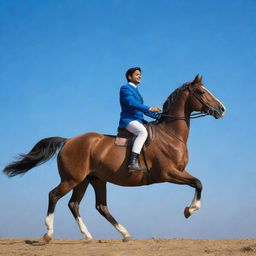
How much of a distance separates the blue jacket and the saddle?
0.15m

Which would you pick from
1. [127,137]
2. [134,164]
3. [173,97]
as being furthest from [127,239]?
[173,97]

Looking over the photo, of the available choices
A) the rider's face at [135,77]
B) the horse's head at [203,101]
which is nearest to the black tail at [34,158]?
the rider's face at [135,77]

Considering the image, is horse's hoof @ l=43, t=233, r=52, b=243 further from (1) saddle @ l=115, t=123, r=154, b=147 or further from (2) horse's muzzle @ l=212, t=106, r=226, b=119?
(2) horse's muzzle @ l=212, t=106, r=226, b=119

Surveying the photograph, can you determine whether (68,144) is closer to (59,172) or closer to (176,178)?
Answer: (59,172)

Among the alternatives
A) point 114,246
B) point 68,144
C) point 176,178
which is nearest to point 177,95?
point 176,178

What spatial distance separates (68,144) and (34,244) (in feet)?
7.52

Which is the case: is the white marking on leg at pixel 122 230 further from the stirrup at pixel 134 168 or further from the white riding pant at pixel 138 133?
the white riding pant at pixel 138 133

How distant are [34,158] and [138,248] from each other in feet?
12.2

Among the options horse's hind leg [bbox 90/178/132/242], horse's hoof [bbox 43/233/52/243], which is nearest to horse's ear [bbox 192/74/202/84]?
horse's hind leg [bbox 90/178/132/242]

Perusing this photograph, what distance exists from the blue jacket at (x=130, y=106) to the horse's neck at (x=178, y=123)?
438 mm

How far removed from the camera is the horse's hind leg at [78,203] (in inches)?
375

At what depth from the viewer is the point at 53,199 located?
9312 millimetres

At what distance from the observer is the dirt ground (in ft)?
24.0

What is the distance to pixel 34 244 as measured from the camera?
30.4 feet
